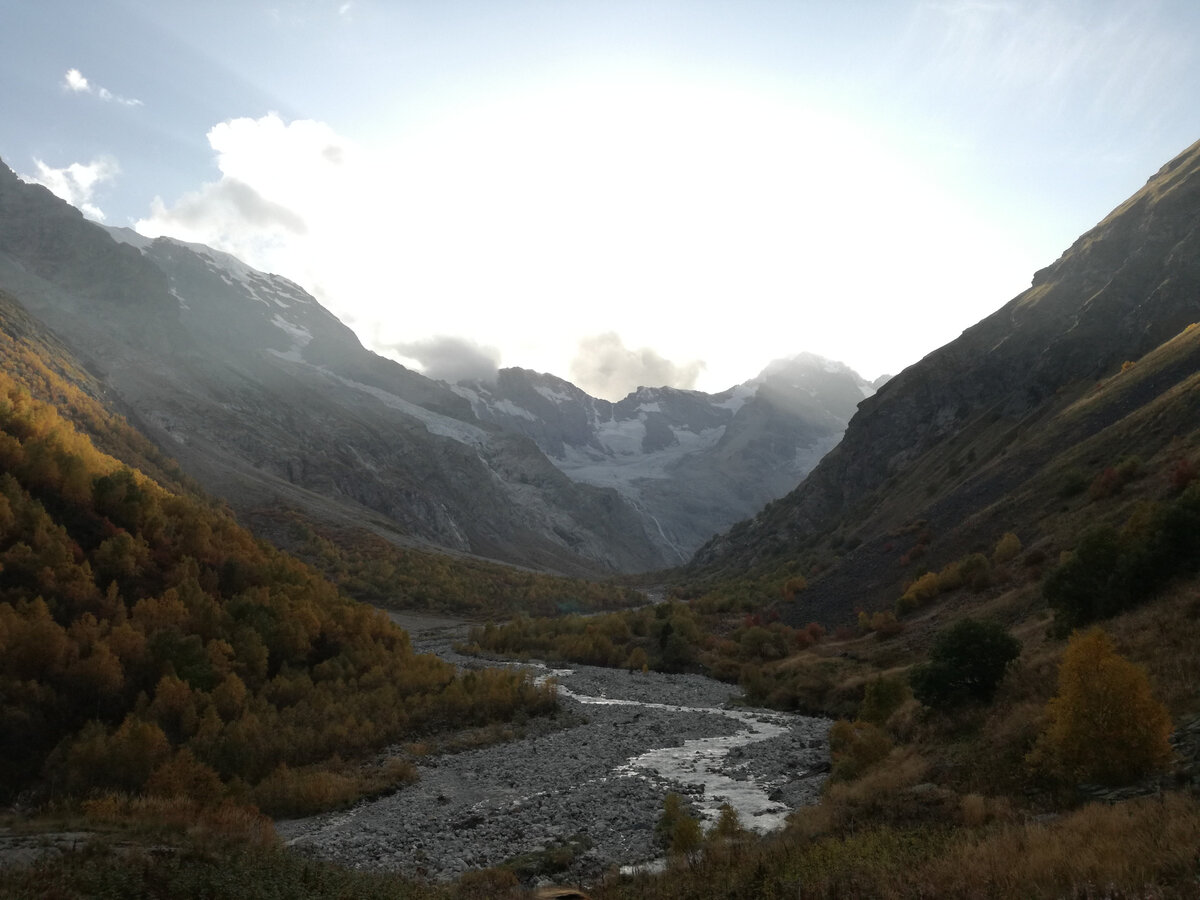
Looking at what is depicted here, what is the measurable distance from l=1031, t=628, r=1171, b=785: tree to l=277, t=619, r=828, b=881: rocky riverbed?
8.44 metres

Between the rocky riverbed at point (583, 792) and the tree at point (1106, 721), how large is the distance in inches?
332

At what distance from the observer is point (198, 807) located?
2098 cm

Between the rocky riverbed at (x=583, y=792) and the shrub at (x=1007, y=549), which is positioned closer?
the rocky riverbed at (x=583, y=792)

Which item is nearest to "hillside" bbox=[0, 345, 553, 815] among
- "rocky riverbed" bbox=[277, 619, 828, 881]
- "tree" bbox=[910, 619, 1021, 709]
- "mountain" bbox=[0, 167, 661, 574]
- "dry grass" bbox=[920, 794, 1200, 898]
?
"rocky riverbed" bbox=[277, 619, 828, 881]

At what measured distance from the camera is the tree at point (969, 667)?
22.1m

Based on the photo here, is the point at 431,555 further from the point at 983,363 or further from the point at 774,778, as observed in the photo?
the point at 774,778

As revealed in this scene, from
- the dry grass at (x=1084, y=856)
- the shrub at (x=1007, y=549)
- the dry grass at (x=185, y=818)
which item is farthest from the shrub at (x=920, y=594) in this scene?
the dry grass at (x=185, y=818)

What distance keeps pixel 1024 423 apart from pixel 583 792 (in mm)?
65500

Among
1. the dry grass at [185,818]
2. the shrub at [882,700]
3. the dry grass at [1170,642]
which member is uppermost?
the dry grass at [1170,642]

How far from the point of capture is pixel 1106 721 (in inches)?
521

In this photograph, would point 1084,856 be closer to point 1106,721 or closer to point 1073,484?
point 1106,721

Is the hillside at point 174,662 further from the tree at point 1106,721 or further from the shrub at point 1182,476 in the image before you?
the shrub at point 1182,476

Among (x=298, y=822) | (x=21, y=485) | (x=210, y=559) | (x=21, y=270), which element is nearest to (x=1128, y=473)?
(x=298, y=822)

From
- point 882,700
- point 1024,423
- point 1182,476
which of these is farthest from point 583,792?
point 1024,423
